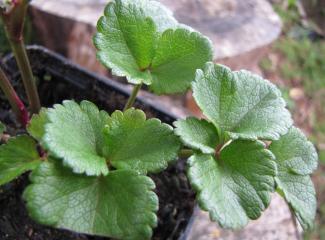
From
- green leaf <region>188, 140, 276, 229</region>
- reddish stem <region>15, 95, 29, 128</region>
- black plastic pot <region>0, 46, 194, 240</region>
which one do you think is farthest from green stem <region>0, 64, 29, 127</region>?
green leaf <region>188, 140, 276, 229</region>

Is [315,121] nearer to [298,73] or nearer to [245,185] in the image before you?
[298,73]

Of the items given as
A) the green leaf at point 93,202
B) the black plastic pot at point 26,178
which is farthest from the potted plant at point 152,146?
the black plastic pot at point 26,178

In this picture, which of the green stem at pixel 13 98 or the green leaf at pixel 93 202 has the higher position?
the green leaf at pixel 93 202

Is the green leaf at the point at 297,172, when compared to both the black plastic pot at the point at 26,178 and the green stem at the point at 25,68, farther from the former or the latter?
the green stem at the point at 25,68

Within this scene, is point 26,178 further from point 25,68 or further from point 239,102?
point 239,102

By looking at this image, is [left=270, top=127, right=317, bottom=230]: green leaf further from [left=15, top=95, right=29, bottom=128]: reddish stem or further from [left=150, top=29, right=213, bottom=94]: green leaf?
[left=15, top=95, right=29, bottom=128]: reddish stem

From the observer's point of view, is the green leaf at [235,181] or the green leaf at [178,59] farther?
the green leaf at [178,59]
